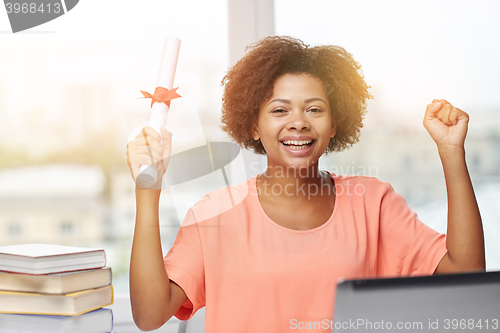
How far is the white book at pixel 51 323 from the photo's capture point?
78 cm

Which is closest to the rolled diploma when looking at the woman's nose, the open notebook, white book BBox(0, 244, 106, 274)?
white book BBox(0, 244, 106, 274)

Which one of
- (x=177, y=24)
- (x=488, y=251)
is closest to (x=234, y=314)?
(x=177, y=24)

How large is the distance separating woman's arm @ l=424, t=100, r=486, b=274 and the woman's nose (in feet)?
1.06

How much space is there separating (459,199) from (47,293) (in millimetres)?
922

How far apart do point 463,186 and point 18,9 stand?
1.41 metres

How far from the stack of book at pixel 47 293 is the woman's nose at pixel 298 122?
22.8 inches

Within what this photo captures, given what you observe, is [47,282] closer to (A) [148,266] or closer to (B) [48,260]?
(B) [48,260]

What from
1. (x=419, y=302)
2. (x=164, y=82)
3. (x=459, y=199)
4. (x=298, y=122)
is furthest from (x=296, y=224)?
(x=419, y=302)

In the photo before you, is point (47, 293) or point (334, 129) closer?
point (47, 293)

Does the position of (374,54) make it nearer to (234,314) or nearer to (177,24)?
(177,24)

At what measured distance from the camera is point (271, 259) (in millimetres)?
1096

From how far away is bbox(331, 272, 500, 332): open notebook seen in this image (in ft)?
1.63

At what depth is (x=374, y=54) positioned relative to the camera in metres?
1.52

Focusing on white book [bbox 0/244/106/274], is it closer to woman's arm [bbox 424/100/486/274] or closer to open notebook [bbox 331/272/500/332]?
open notebook [bbox 331/272/500/332]
